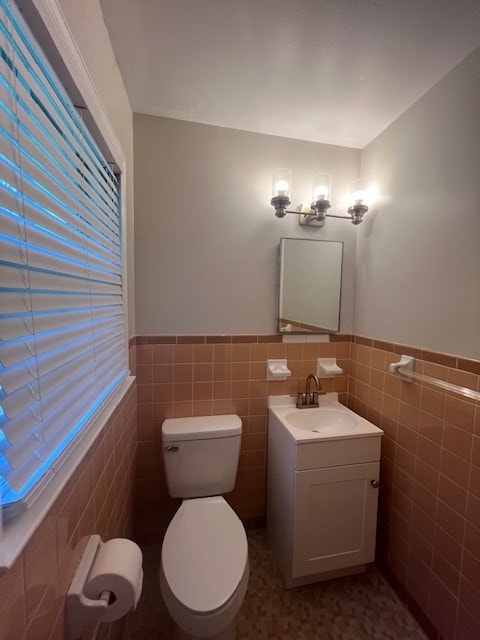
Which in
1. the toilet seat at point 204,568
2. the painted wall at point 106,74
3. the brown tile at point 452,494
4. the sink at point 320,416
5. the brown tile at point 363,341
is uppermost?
the painted wall at point 106,74

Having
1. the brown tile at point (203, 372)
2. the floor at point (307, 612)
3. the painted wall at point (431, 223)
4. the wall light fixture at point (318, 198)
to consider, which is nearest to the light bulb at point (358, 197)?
the wall light fixture at point (318, 198)

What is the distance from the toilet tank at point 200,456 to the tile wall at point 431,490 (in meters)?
0.84

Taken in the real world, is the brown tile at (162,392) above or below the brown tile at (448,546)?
above

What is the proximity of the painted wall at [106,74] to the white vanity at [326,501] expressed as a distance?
1090 millimetres

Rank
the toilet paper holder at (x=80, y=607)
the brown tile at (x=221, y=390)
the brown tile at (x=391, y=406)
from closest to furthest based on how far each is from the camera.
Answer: the toilet paper holder at (x=80, y=607) → the brown tile at (x=391, y=406) → the brown tile at (x=221, y=390)

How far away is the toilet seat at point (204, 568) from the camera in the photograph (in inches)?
35.5

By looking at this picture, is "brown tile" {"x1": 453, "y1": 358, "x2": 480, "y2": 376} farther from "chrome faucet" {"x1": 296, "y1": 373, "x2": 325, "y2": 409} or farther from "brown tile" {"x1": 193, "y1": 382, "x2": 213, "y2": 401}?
"brown tile" {"x1": 193, "y1": 382, "x2": 213, "y2": 401}

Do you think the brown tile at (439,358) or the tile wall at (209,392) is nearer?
the brown tile at (439,358)

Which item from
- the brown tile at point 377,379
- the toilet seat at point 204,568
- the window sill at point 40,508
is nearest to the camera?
the window sill at point 40,508

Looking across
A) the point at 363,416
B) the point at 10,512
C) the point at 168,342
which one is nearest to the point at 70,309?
the point at 10,512

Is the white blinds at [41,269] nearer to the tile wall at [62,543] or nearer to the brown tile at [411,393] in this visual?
the tile wall at [62,543]

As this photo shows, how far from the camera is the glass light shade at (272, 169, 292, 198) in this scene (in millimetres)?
1473

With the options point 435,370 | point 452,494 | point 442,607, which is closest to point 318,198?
point 435,370

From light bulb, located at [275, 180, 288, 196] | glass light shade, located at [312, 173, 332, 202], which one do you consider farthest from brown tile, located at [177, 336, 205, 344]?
glass light shade, located at [312, 173, 332, 202]
